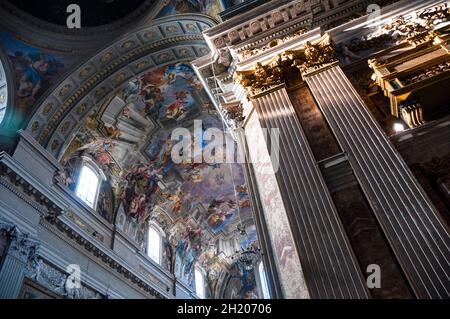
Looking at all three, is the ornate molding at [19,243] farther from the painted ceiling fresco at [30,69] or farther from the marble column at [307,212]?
the marble column at [307,212]

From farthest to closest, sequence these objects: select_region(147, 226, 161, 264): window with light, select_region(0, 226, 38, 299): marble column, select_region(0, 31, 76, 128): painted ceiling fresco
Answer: select_region(147, 226, 161, 264): window with light < select_region(0, 31, 76, 128): painted ceiling fresco < select_region(0, 226, 38, 299): marble column

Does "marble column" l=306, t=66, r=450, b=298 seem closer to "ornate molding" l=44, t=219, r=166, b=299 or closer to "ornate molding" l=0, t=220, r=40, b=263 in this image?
"ornate molding" l=0, t=220, r=40, b=263

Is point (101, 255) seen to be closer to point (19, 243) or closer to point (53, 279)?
point (53, 279)

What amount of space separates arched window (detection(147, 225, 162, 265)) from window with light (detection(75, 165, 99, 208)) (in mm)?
3826

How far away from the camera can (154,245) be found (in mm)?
15008

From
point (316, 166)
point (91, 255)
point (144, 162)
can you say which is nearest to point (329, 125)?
point (316, 166)

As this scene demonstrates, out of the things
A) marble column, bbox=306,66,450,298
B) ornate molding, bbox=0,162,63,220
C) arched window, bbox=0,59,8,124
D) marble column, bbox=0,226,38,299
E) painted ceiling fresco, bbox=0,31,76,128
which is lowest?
marble column, bbox=306,66,450,298

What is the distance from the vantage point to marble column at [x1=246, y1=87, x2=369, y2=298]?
9.64 ft

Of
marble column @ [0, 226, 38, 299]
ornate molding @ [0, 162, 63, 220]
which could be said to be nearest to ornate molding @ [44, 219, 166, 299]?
ornate molding @ [0, 162, 63, 220]

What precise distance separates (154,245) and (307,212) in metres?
12.7

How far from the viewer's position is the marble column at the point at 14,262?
6777 millimetres

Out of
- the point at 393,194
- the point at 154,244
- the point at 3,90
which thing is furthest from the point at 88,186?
the point at 393,194

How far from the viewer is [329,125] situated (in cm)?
455

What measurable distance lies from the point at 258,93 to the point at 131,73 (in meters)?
7.38
